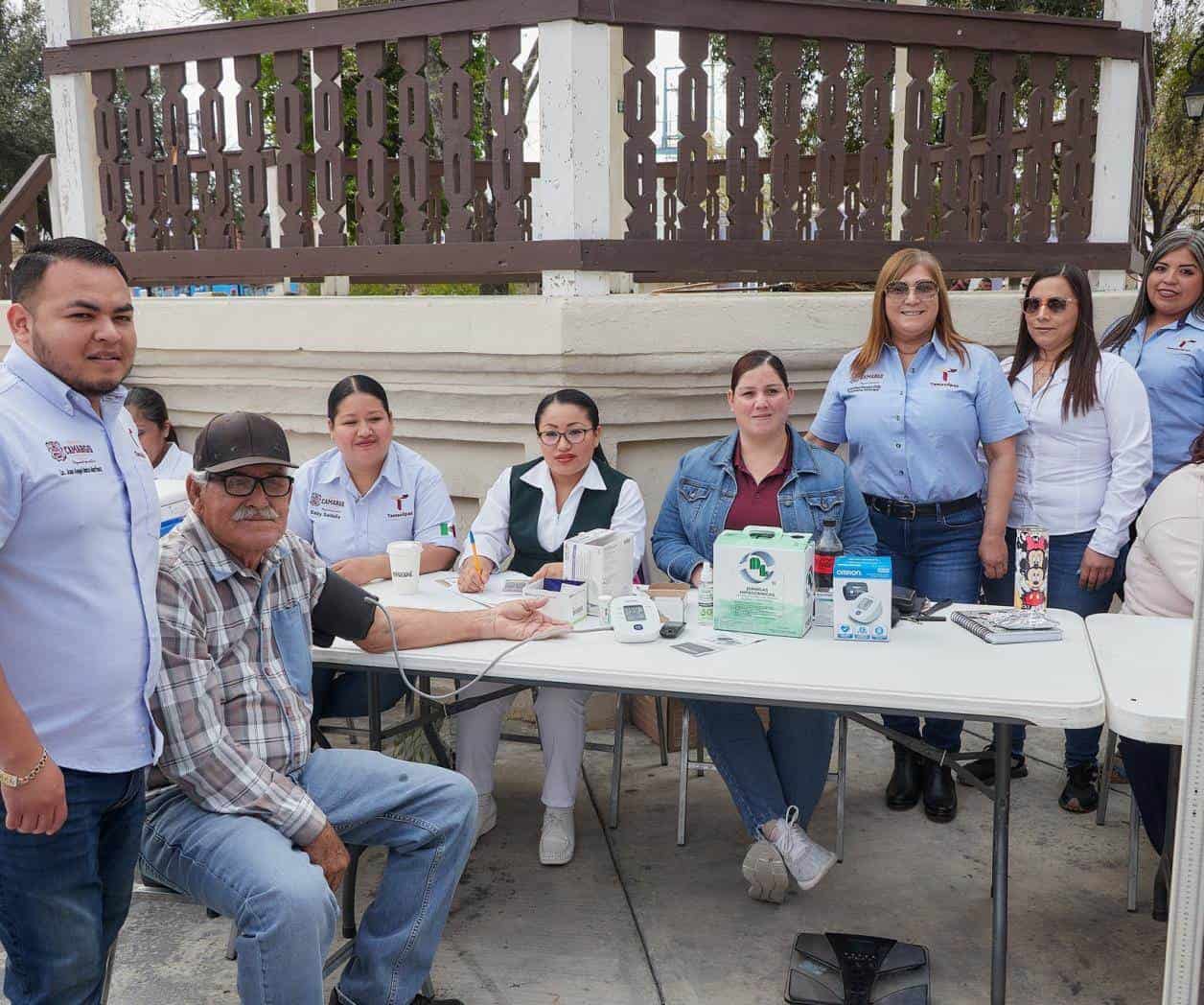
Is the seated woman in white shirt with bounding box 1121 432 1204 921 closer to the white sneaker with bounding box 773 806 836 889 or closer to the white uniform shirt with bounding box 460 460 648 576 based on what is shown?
the white sneaker with bounding box 773 806 836 889

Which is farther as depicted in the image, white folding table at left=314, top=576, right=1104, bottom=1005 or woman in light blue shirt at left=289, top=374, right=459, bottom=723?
woman in light blue shirt at left=289, top=374, right=459, bottom=723

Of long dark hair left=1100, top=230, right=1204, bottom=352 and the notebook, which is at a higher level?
long dark hair left=1100, top=230, right=1204, bottom=352

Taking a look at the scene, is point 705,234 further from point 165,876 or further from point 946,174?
point 165,876

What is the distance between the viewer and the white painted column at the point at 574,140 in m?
4.09

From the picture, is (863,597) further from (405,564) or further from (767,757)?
(405,564)

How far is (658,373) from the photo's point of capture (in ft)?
14.7

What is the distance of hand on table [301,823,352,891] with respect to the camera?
2.46m

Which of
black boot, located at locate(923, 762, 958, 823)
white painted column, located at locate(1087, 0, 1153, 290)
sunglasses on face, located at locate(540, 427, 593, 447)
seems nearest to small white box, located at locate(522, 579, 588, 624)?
sunglasses on face, located at locate(540, 427, 593, 447)


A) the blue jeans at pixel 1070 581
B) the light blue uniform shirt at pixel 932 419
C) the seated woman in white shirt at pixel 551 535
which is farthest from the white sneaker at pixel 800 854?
the light blue uniform shirt at pixel 932 419

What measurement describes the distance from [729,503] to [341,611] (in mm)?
1322

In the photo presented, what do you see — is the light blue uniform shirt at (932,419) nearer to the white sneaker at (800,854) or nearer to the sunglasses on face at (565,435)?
the sunglasses on face at (565,435)

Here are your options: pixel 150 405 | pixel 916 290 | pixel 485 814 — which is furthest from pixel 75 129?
pixel 916 290

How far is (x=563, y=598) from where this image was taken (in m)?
3.20

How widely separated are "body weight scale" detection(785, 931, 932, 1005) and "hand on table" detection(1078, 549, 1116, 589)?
1.35 metres
